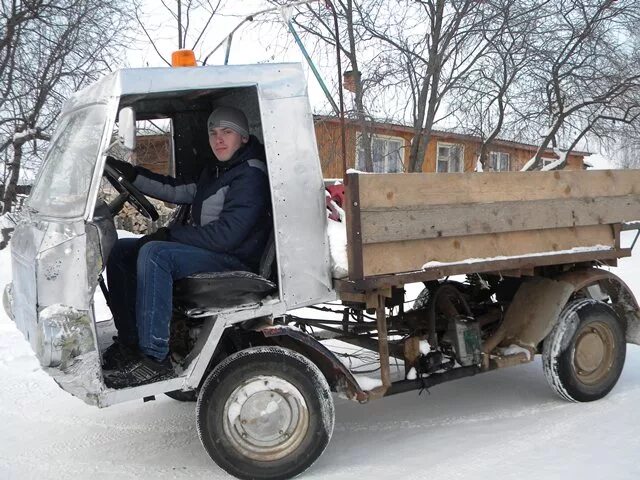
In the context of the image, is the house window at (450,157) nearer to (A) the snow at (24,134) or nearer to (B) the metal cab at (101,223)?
(A) the snow at (24,134)

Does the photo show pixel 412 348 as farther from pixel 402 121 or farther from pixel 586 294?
pixel 402 121

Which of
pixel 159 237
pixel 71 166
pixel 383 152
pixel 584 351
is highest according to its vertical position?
pixel 383 152

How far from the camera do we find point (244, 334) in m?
4.08

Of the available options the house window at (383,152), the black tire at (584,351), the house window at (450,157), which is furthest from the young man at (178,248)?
the house window at (450,157)

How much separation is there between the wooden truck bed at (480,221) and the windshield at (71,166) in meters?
1.44

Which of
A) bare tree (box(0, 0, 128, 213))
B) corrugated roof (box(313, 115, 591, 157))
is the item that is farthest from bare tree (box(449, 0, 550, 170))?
bare tree (box(0, 0, 128, 213))

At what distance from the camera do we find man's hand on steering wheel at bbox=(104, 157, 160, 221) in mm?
4152

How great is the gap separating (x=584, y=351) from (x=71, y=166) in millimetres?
3840

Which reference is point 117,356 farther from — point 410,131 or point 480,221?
point 410,131

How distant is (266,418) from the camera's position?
3789 mm

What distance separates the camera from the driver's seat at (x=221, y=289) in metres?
3.79

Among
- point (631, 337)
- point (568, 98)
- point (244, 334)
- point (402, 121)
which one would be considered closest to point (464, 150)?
point (568, 98)

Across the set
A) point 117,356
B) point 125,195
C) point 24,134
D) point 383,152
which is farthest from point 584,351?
point 383,152

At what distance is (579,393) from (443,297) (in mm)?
1219
